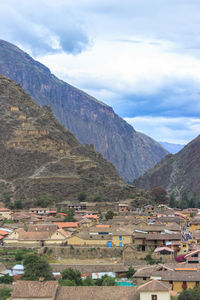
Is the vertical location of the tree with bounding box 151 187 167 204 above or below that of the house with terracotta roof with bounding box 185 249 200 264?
above

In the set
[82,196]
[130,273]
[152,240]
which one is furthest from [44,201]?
[130,273]

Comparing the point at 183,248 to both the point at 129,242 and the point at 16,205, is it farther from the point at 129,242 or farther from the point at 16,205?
the point at 16,205

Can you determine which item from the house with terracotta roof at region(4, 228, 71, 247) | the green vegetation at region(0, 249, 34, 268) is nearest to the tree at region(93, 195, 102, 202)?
the house with terracotta roof at region(4, 228, 71, 247)

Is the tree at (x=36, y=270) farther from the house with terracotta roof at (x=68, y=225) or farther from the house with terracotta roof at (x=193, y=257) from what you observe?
the house with terracotta roof at (x=68, y=225)

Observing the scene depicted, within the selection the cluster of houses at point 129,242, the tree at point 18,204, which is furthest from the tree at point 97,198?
the cluster of houses at point 129,242

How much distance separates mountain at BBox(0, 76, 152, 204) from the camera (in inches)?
4331

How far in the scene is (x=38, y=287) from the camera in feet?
133

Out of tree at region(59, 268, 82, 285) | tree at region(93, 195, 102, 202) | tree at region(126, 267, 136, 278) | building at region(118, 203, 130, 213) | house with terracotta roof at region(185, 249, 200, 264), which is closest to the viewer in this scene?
tree at region(59, 268, 82, 285)

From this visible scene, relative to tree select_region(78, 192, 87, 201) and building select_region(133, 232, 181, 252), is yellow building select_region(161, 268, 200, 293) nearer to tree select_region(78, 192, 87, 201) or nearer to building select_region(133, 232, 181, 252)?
building select_region(133, 232, 181, 252)

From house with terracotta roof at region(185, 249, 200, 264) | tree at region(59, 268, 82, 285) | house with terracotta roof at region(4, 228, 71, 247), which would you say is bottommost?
A: tree at region(59, 268, 82, 285)

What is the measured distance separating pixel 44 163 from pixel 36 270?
6676 centimetres

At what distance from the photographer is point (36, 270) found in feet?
167

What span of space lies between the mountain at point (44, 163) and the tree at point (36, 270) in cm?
5354

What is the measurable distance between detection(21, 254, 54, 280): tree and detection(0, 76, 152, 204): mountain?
176 ft
